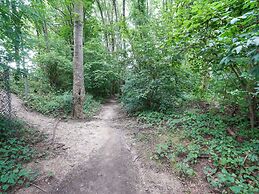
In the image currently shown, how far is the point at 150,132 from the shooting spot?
4352 mm

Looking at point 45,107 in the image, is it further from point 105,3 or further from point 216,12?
point 105,3

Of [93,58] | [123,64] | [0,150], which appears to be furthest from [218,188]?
[93,58]

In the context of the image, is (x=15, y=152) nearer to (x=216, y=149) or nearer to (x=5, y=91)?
(x=5, y=91)

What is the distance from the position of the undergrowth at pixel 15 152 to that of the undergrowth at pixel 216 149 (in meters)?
2.65

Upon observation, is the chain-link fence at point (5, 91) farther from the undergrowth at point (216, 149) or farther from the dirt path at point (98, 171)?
the undergrowth at point (216, 149)

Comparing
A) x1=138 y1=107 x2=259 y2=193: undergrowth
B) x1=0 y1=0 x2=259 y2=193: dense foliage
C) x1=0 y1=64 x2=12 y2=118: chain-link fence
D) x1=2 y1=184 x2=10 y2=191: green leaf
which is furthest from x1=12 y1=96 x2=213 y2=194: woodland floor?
x1=0 y1=64 x2=12 y2=118: chain-link fence

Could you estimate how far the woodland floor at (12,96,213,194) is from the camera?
2357 millimetres

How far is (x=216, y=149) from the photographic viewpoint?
117 inches

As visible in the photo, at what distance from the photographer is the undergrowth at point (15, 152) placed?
7.54 ft

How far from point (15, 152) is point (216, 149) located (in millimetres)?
4380

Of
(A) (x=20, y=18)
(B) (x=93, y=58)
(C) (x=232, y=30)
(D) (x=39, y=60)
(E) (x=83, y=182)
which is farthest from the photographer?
(B) (x=93, y=58)

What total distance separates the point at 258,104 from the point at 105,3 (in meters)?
16.0

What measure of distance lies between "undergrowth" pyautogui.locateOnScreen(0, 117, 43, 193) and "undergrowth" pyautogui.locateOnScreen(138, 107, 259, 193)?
2645mm

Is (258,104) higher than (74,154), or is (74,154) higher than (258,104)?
(258,104)
